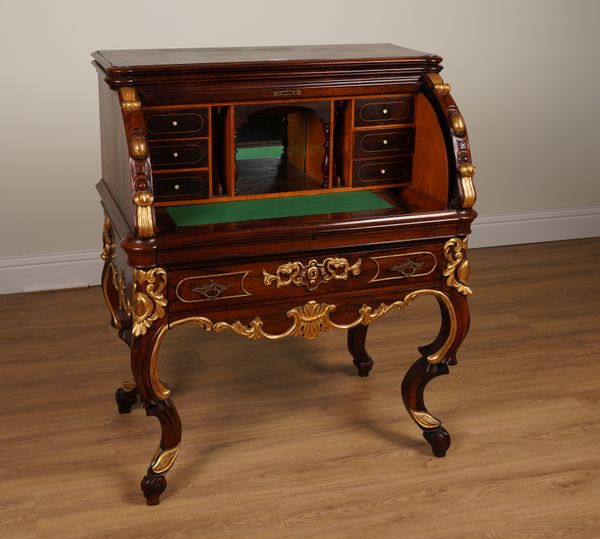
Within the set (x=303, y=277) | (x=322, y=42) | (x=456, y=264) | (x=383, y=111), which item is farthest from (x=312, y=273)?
(x=322, y=42)

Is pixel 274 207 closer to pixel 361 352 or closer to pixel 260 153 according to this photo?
pixel 260 153

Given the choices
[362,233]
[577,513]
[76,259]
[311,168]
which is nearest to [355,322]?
[362,233]

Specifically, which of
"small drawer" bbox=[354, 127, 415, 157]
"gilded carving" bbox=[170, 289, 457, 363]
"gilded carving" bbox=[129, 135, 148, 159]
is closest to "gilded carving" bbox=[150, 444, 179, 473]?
"gilded carving" bbox=[170, 289, 457, 363]

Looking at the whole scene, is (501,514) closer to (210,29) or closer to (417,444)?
(417,444)

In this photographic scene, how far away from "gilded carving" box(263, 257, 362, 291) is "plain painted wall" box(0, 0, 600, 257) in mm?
1880

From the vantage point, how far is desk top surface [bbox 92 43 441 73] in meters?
2.41

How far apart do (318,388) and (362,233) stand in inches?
37.2

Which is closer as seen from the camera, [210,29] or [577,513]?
[577,513]

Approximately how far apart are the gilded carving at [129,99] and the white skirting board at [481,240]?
1.93 metres

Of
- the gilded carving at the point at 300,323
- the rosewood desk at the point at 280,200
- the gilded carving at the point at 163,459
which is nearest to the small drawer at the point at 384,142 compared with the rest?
the rosewood desk at the point at 280,200

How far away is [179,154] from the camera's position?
8.25 feet

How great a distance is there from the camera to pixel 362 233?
249 centimetres

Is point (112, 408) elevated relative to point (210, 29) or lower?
lower

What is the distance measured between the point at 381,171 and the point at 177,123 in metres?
0.66
